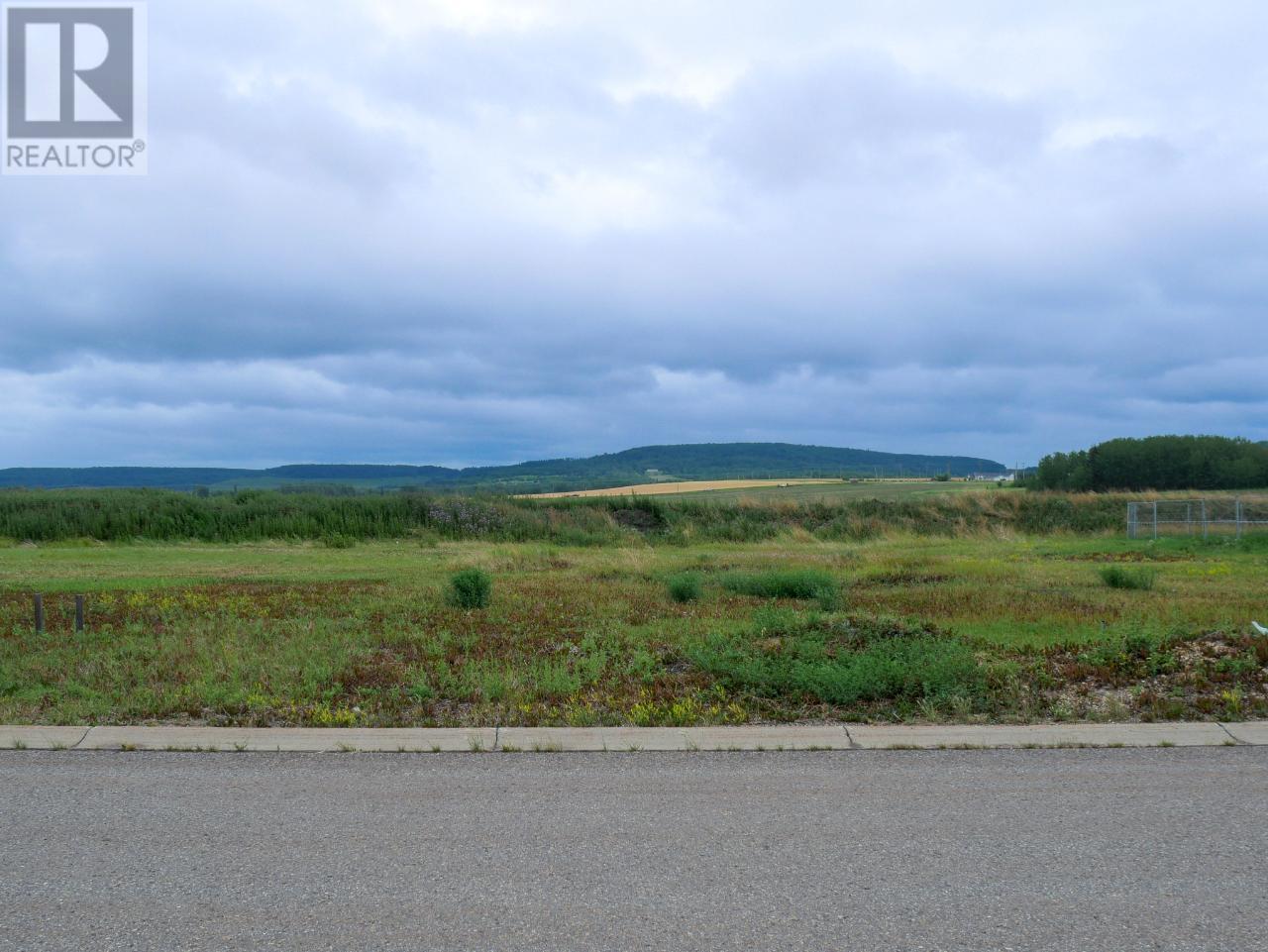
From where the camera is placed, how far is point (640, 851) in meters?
5.03

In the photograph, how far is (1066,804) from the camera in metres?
5.71

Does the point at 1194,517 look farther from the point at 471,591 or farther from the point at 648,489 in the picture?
the point at 471,591

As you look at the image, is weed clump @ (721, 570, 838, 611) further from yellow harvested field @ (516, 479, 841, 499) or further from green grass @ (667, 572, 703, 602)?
yellow harvested field @ (516, 479, 841, 499)

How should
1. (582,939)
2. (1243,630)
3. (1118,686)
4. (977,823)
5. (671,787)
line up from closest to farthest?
(582,939)
(977,823)
(671,787)
(1118,686)
(1243,630)

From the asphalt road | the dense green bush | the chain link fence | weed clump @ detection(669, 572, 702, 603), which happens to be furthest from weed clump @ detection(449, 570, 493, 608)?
the chain link fence

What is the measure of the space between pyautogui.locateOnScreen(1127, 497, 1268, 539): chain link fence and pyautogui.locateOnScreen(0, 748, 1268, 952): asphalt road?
30.4 m

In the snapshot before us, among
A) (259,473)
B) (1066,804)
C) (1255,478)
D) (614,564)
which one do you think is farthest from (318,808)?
(259,473)

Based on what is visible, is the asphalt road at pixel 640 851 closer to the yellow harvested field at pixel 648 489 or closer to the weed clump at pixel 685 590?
the weed clump at pixel 685 590

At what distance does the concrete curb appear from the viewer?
7.09m

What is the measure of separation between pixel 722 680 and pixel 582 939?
5.18m

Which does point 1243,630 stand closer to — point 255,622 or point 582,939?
point 582,939

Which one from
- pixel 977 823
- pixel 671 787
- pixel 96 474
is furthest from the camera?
pixel 96 474

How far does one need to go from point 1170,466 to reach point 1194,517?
106ft

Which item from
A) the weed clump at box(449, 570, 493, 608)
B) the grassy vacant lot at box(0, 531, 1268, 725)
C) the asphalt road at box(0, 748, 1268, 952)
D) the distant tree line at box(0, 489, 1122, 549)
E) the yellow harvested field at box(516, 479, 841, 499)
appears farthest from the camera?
the yellow harvested field at box(516, 479, 841, 499)
